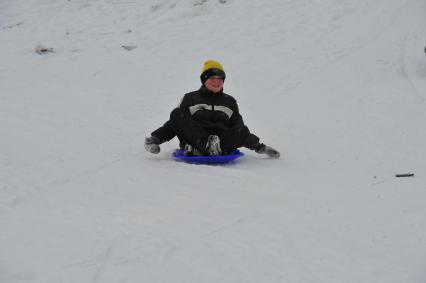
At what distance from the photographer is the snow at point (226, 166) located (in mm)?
2541

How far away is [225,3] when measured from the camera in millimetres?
12664

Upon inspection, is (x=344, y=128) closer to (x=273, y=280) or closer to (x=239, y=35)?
(x=273, y=280)

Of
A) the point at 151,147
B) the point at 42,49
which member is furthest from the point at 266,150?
the point at 42,49

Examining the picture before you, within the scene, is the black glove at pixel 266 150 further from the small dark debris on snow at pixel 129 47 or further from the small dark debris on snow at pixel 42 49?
the small dark debris on snow at pixel 42 49

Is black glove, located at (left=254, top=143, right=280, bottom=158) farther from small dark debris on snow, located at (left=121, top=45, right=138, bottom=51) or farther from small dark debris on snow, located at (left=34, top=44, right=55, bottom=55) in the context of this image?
small dark debris on snow, located at (left=34, top=44, right=55, bottom=55)

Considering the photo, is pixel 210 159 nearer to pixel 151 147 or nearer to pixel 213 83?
pixel 151 147

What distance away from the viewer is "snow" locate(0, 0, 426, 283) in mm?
2541

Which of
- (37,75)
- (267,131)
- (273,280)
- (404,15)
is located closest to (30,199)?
(273,280)

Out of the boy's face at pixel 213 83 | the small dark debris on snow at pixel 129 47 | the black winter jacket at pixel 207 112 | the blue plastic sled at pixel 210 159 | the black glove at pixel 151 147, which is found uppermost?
the small dark debris on snow at pixel 129 47

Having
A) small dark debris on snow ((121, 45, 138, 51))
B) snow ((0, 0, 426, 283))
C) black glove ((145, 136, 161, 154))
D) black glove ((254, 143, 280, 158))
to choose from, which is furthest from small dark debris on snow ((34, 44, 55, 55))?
black glove ((254, 143, 280, 158))

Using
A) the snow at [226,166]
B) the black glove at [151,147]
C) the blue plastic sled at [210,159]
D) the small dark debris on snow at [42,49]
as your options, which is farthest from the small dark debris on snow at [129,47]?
the blue plastic sled at [210,159]

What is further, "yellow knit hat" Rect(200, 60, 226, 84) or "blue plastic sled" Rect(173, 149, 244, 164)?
"yellow knit hat" Rect(200, 60, 226, 84)

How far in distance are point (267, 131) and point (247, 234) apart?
144 inches

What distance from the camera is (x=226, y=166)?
15.6 ft
